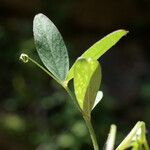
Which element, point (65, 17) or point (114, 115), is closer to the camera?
point (114, 115)

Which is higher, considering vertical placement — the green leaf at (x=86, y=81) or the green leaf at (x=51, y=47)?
the green leaf at (x=51, y=47)

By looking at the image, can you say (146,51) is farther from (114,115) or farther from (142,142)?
(142,142)

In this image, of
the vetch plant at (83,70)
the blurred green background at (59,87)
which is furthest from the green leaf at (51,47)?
the blurred green background at (59,87)

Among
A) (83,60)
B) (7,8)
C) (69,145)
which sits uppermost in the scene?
(7,8)

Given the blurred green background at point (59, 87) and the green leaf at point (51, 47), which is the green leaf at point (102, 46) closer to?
the green leaf at point (51, 47)

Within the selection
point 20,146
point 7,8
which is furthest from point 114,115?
point 7,8

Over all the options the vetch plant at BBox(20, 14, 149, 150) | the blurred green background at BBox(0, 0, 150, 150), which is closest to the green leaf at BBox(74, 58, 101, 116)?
the vetch plant at BBox(20, 14, 149, 150)
